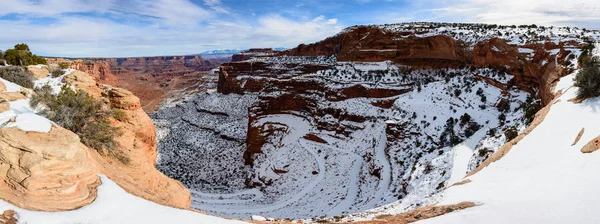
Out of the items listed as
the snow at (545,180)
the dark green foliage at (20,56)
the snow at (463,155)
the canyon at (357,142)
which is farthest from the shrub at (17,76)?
the snow at (463,155)

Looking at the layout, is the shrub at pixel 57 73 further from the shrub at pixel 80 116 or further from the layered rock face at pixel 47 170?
the layered rock face at pixel 47 170

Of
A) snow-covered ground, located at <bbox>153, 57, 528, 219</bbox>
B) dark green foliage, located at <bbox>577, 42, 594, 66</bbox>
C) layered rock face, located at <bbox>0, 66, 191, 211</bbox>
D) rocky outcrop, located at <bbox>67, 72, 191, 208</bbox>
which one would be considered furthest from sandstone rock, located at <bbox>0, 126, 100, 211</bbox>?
dark green foliage, located at <bbox>577, 42, 594, 66</bbox>

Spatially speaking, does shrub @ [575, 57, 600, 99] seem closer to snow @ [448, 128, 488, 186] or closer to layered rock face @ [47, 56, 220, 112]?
snow @ [448, 128, 488, 186]

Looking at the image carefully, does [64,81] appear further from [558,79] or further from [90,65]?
[90,65]

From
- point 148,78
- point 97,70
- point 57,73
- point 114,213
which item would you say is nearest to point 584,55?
point 114,213

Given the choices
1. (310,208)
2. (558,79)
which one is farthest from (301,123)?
(558,79)

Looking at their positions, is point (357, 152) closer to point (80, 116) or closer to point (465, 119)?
point (465, 119)
